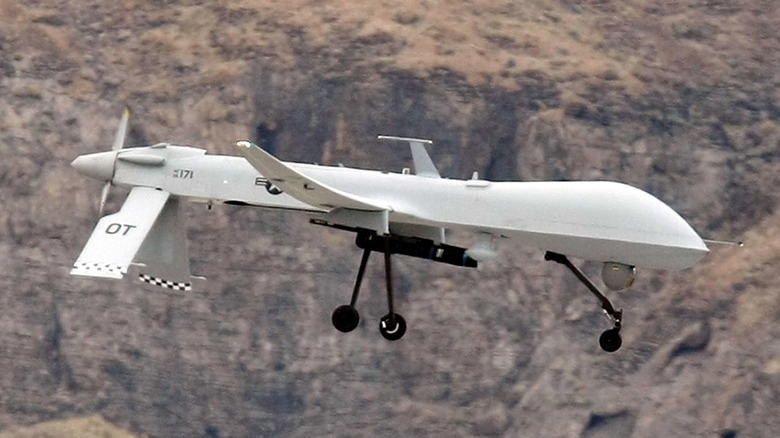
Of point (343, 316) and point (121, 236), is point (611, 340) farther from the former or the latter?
point (121, 236)

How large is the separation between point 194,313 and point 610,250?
152 feet

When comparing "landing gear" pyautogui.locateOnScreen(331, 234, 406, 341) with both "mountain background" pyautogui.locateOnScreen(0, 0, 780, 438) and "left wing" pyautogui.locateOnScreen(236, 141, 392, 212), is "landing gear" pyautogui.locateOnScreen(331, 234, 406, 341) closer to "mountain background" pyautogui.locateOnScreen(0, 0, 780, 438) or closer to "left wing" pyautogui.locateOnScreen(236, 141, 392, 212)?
"left wing" pyautogui.locateOnScreen(236, 141, 392, 212)

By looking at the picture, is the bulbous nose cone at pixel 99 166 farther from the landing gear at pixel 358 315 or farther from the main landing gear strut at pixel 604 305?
the main landing gear strut at pixel 604 305

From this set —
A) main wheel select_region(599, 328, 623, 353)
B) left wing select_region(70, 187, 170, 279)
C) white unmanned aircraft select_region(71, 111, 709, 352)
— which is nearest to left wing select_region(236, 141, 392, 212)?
white unmanned aircraft select_region(71, 111, 709, 352)

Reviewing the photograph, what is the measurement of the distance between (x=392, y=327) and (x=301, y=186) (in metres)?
4.34

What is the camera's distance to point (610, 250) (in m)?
46.6

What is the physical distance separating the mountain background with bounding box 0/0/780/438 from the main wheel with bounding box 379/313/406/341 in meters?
39.8

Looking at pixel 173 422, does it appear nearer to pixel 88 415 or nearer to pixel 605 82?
pixel 88 415

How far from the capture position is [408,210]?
4709 cm

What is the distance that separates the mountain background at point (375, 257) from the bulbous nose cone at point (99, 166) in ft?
132

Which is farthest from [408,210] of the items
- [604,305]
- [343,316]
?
[604,305]

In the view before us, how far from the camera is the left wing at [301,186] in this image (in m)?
44.7

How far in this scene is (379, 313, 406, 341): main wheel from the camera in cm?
4872

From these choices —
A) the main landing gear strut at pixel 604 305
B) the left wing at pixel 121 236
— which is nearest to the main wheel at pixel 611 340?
the main landing gear strut at pixel 604 305
